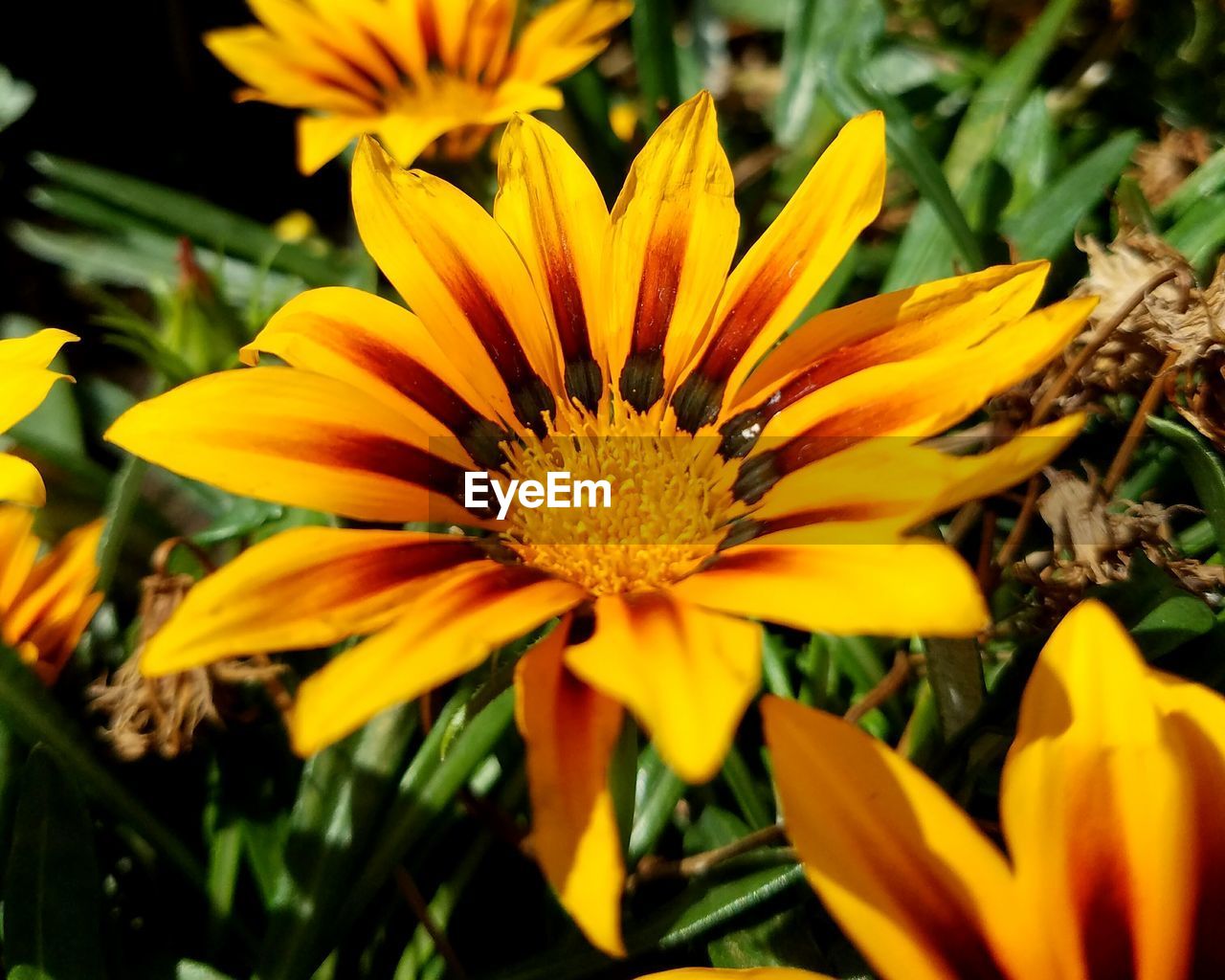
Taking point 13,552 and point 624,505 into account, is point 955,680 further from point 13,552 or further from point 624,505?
point 13,552

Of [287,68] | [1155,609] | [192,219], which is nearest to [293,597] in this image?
[1155,609]

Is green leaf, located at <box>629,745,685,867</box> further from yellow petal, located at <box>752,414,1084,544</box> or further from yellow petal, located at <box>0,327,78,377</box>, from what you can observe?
yellow petal, located at <box>0,327,78,377</box>

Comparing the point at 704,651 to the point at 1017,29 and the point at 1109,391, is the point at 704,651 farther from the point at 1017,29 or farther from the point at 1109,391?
the point at 1017,29

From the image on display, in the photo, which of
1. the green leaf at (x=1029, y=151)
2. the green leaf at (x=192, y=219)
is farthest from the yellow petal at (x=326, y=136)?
the green leaf at (x=1029, y=151)

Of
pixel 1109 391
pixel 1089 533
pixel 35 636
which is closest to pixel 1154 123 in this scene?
pixel 1109 391

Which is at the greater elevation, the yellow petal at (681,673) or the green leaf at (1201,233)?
the green leaf at (1201,233)

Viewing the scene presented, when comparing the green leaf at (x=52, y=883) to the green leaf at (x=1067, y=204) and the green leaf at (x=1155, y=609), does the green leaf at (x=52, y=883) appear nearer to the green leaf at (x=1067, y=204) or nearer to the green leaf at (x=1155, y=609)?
the green leaf at (x=1155, y=609)
